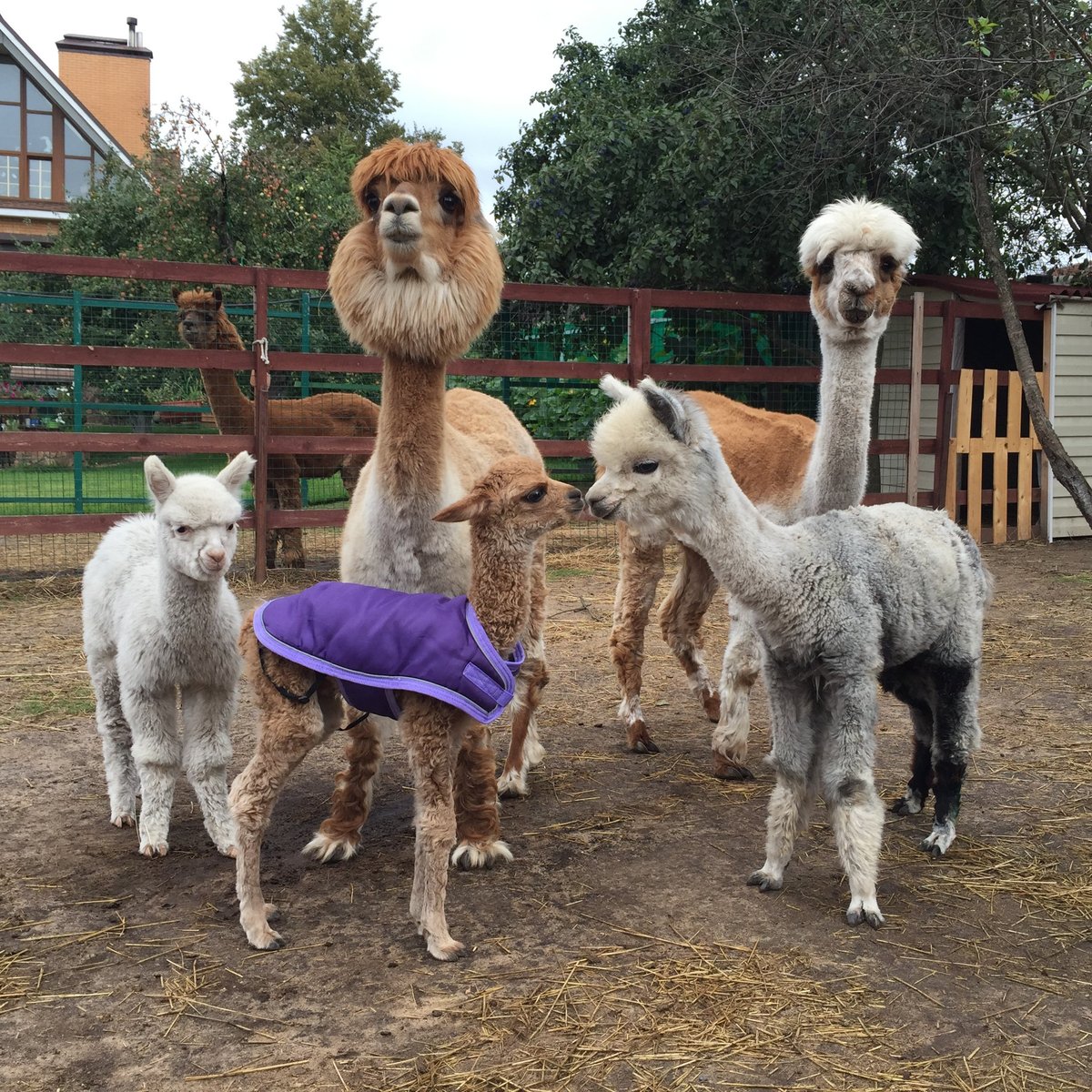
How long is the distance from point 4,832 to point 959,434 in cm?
959

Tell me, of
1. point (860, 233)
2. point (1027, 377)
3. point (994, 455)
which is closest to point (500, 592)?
point (860, 233)

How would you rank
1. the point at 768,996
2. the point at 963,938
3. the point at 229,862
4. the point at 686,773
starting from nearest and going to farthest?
the point at 768,996 → the point at 963,938 → the point at 229,862 → the point at 686,773

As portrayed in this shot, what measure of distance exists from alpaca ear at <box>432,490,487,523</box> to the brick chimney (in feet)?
107

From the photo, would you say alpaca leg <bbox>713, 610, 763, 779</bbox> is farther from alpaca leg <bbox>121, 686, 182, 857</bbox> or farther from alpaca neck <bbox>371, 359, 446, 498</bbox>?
alpaca leg <bbox>121, 686, 182, 857</bbox>

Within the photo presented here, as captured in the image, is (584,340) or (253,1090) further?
(584,340)

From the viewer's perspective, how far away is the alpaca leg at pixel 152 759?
3725 mm

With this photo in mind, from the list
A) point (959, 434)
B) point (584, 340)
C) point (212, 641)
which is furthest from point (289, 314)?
point (212, 641)

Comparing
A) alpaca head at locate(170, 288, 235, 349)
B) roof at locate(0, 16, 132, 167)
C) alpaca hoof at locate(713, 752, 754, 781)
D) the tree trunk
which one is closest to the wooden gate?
the tree trunk

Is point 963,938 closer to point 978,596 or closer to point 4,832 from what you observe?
point 978,596

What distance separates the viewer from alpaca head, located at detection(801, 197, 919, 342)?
3975 millimetres

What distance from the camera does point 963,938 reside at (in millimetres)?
3119

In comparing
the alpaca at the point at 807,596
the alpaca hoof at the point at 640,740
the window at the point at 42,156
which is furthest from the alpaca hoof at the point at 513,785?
the window at the point at 42,156

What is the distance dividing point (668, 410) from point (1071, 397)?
32.1ft

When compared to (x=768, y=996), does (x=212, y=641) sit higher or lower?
higher
